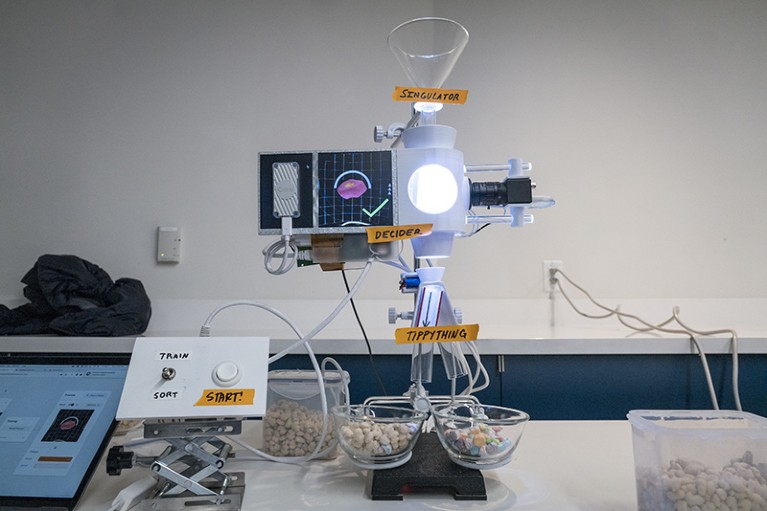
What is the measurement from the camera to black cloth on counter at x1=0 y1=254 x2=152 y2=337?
1528mm

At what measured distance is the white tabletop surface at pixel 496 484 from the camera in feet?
1.89

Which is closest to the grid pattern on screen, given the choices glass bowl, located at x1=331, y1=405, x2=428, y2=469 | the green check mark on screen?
the green check mark on screen

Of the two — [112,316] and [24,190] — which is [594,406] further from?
[24,190]

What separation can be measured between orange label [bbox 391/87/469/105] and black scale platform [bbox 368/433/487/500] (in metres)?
0.50

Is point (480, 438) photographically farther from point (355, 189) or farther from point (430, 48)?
point (430, 48)

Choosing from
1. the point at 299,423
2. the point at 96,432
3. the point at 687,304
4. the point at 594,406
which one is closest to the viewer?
the point at 96,432

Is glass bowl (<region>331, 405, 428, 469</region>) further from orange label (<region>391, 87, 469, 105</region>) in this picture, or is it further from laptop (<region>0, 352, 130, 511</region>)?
orange label (<region>391, 87, 469, 105</region>)

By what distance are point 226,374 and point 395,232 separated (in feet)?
0.92

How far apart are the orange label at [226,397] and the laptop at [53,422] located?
0.51 feet

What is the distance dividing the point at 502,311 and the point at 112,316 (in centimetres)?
134

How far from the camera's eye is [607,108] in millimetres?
1900

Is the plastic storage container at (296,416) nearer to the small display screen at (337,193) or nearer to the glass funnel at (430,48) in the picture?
the small display screen at (337,193)

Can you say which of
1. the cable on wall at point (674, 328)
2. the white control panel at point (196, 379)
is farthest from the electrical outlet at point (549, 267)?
the white control panel at point (196, 379)

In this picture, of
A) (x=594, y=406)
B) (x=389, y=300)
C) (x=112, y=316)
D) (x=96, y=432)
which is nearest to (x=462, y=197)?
(x=96, y=432)
